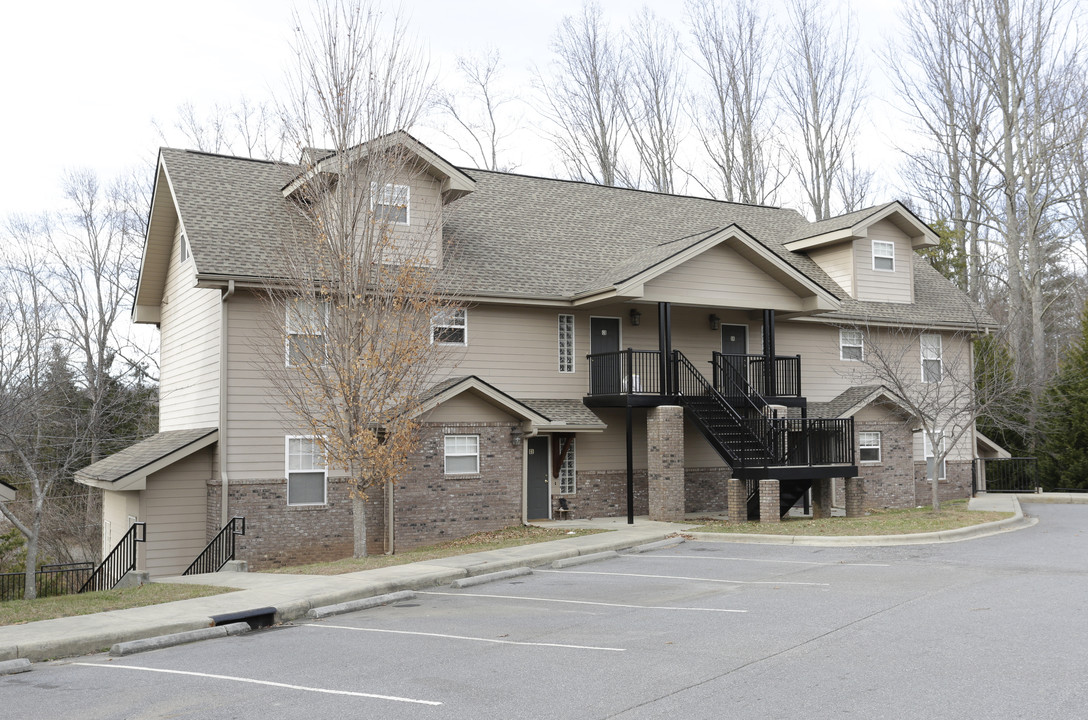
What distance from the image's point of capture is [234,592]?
1272 cm

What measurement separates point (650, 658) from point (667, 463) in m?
13.0

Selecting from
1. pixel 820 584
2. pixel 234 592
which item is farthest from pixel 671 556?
pixel 234 592

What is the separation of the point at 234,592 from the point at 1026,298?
3206 cm

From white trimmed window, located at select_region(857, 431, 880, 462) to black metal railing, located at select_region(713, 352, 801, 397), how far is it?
330 cm

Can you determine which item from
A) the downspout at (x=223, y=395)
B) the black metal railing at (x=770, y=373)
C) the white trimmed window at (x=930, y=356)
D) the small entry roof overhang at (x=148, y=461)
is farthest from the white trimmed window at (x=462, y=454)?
the white trimmed window at (x=930, y=356)

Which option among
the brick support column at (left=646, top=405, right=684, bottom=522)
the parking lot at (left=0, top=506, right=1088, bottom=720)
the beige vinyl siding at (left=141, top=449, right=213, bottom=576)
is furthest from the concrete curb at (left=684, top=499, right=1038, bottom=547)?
the beige vinyl siding at (left=141, top=449, right=213, bottom=576)

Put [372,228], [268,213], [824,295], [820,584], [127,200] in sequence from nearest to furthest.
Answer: [820,584] < [372,228] < [268,213] < [824,295] < [127,200]

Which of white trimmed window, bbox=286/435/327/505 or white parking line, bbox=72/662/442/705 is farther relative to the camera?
white trimmed window, bbox=286/435/327/505

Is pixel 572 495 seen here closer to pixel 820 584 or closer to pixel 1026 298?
pixel 820 584

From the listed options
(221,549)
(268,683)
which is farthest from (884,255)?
(268,683)

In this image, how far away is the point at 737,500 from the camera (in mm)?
20609

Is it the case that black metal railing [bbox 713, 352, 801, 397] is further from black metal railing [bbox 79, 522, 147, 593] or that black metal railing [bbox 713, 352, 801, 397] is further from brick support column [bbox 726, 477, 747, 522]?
black metal railing [bbox 79, 522, 147, 593]

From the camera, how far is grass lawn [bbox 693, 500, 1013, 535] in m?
18.3

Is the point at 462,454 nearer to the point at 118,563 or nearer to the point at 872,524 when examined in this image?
the point at 118,563
